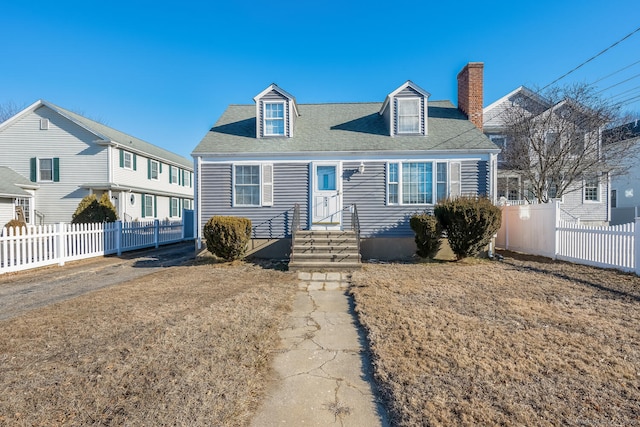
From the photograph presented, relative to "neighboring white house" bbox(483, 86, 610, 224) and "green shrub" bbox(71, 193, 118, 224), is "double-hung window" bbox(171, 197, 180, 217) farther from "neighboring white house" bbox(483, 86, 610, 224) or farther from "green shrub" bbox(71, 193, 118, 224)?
"neighboring white house" bbox(483, 86, 610, 224)

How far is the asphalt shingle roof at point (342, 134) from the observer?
10.9 meters

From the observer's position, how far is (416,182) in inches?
432

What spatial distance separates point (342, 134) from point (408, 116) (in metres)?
2.50

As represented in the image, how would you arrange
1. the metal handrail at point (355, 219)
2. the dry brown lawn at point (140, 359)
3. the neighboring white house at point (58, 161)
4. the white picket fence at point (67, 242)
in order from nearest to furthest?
1. the dry brown lawn at point (140, 359)
2. the white picket fence at point (67, 242)
3. the metal handrail at point (355, 219)
4. the neighboring white house at point (58, 161)

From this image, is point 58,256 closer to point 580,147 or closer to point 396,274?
point 396,274

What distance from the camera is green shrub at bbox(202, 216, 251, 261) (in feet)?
30.1

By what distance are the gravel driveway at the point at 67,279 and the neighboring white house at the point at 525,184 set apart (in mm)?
17072

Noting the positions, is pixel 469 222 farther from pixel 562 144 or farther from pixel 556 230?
pixel 562 144

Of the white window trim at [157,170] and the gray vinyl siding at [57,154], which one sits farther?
the white window trim at [157,170]

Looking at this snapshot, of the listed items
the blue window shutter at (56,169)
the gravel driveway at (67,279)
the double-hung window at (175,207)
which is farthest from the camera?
the double-hung window at (175,207)

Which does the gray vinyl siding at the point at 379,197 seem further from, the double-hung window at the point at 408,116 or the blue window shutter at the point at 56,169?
the blue window shutter at the point at 56,169

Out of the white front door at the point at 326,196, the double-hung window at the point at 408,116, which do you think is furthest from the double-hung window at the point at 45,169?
the double-hung window at the point at 408,116

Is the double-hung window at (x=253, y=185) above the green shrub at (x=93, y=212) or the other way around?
above

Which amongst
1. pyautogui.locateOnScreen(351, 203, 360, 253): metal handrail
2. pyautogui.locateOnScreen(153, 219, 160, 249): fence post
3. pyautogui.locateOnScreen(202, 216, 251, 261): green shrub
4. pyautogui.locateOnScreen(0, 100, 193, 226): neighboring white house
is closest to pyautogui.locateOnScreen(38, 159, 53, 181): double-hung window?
pyautogui.locateOnScreen(0, 100, 193, 226): neighboring white house
